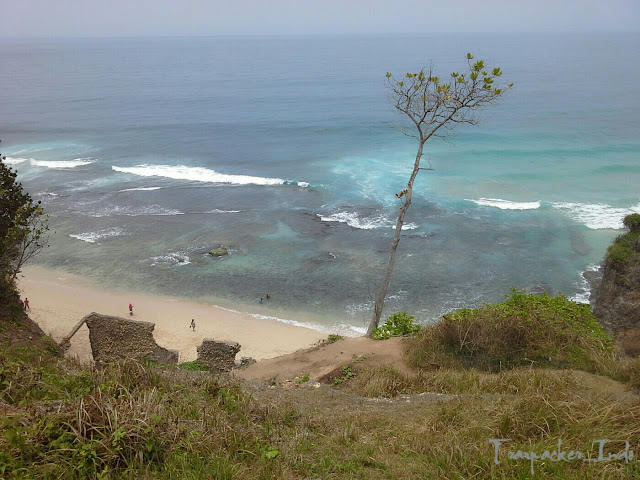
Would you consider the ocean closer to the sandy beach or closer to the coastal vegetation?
the sandy beach

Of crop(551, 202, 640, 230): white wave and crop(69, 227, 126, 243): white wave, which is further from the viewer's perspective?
crop(551, 202, 640, 230): white wave

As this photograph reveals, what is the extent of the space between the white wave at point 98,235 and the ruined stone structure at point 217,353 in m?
22.3

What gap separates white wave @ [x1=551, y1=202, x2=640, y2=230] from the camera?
3650 centimetres

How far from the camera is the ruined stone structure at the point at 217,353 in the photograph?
17.0 m

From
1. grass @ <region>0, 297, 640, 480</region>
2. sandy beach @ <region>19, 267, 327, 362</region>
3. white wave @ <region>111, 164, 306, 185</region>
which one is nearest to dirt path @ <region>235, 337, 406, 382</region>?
grass @ <region>0, 297, 640, 480</region>

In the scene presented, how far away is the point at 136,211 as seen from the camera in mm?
40844

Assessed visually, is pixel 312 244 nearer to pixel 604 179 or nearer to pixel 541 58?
pixel 604 179

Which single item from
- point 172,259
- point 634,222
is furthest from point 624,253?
point 172,259

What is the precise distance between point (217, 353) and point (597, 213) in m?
33.7

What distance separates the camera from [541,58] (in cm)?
13300

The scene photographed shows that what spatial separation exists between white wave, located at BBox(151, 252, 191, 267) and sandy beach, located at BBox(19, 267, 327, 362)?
3.77 m

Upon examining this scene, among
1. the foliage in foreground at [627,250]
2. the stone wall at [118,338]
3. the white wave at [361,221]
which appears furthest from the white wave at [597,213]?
the stone wall at [118,338]

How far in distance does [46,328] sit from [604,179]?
153 ft

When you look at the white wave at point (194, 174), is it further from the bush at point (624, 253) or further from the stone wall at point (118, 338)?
the stone wall at point (118, 338)
